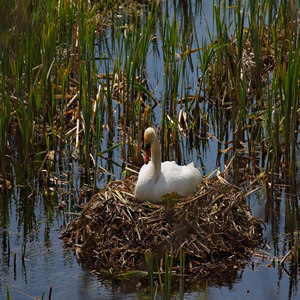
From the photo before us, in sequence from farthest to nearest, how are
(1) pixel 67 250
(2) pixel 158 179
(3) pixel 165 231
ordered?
(2) pixel 158 179
(1) pixel 67 250
(3) pixel 165 231

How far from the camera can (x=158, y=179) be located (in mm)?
6883

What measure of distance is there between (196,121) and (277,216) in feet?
8.28

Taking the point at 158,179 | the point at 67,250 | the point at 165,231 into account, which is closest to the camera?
the point at 165,231

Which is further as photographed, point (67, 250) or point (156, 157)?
point (156, 157)

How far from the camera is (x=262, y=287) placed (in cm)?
589

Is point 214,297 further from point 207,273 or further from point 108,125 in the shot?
point 108,125

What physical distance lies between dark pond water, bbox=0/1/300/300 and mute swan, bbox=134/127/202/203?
863 millimetres

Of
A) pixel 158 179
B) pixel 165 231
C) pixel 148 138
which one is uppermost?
pixel 148 138

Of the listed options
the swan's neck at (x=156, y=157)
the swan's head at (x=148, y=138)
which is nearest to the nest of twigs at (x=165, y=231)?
the swan's neck at (x=156, y=157)

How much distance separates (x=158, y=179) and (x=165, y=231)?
0.65 metres

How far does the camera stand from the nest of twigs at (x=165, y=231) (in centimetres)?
630

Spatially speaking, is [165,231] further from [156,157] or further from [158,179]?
[156,157]

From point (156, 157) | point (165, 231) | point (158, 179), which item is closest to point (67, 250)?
point (165, 231)

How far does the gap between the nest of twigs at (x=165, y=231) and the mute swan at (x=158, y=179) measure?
0.09 metres
